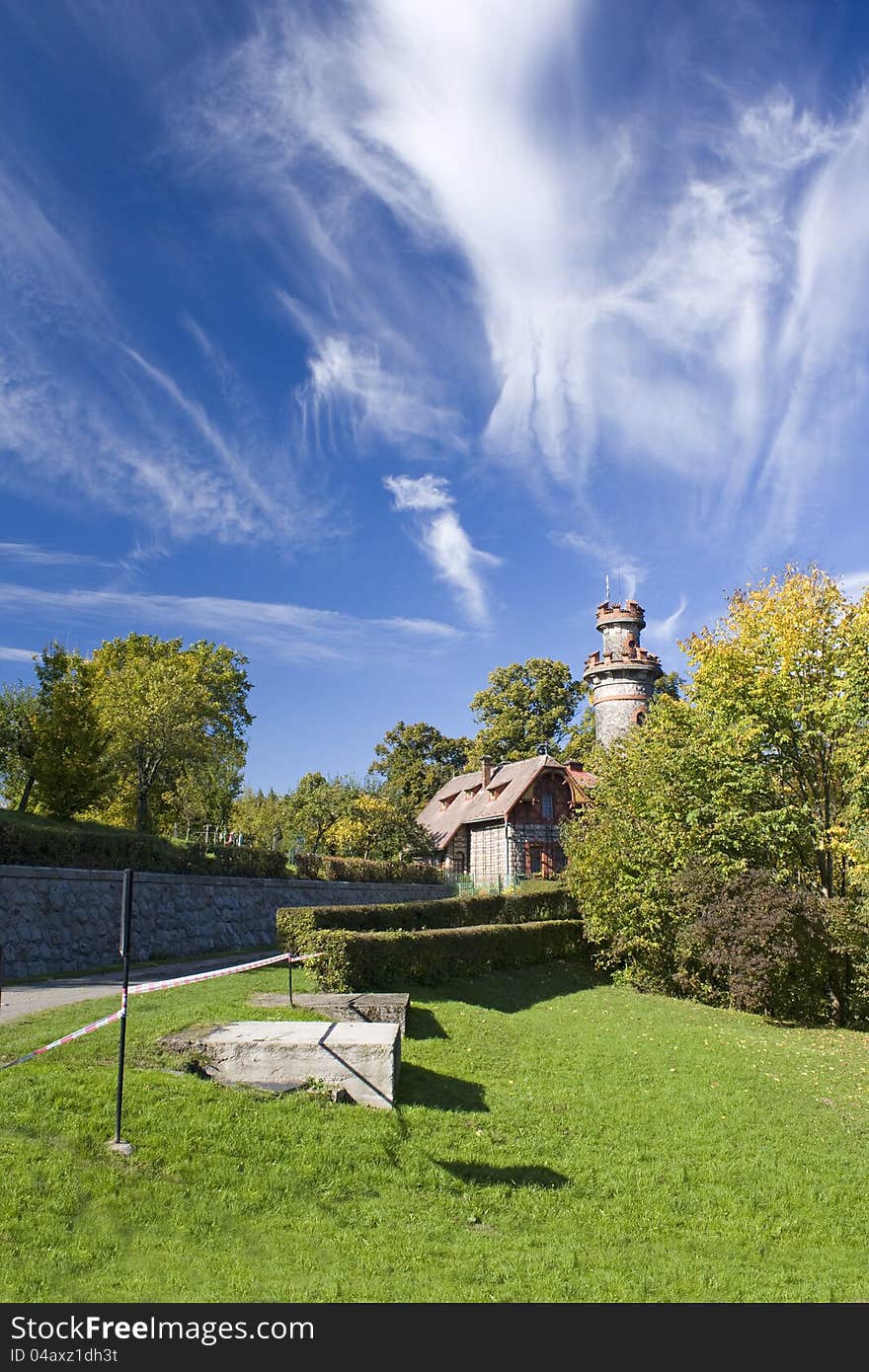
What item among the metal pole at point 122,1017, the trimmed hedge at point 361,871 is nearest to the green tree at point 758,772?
the trimmed hedge at point 361,871

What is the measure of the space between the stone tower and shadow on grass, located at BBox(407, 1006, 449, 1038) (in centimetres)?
3086

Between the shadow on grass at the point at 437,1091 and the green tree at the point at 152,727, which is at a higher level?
the green tree at the point at 152,727

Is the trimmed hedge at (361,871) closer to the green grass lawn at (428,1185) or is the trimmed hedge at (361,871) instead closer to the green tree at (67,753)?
the green tree at (67,753)

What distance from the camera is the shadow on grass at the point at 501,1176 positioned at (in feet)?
22.5

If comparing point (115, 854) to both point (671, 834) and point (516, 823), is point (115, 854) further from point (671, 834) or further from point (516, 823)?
point (516, 823)

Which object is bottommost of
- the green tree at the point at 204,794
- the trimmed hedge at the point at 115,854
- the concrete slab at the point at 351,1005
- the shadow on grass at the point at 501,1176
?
the shadow on grass at the point at 501,1176

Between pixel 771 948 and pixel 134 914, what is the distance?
1413 cm

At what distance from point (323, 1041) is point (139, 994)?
5963 mm

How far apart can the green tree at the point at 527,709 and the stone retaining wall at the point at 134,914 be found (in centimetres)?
2906

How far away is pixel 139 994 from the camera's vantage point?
12789 mm

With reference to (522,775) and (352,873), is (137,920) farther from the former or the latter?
(522,775)

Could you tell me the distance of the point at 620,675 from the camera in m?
43.3

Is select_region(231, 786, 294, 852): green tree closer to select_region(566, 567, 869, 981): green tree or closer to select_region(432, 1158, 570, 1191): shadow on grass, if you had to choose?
select_region(566, 567, 869, 981): green tree

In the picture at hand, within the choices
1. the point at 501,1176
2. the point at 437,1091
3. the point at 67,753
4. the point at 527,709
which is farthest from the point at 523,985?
the point at 527,709
